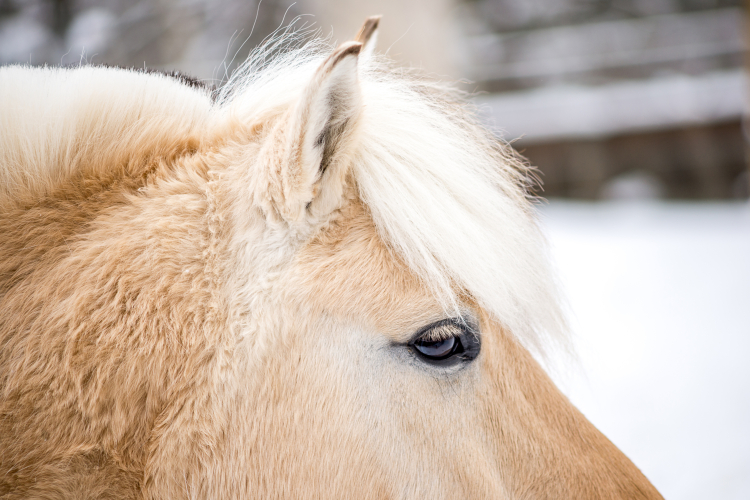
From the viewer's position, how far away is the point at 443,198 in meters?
1.18

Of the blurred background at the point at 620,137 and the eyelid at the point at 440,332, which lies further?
the blurred background at the point at 620,137

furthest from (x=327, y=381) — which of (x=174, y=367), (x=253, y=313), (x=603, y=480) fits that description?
(x=603, y=480)

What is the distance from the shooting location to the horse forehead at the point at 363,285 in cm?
111

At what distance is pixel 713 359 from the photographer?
9.50 ft

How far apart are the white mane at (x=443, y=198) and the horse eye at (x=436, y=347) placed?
89 mm

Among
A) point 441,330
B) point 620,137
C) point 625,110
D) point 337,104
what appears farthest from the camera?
point 620,137

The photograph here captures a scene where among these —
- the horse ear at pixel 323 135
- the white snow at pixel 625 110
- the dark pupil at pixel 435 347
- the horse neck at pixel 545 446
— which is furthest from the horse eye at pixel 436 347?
the white snow at pixel 625 110

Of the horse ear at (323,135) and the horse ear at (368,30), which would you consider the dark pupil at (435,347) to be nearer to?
the horse ear at (323,135)

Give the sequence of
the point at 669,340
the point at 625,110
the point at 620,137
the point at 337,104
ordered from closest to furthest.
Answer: the point at 337,104 < the point at 669,340 < the point at 625,110 < the point at 620,137

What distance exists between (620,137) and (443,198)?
18.7 ft

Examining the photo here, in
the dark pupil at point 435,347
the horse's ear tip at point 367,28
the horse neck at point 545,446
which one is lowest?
the horse neck at point 545,446

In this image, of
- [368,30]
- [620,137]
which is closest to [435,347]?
[368,30]

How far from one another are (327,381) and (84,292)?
1.79 ft

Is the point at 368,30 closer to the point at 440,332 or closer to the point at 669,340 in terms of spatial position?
the point at 440,332
